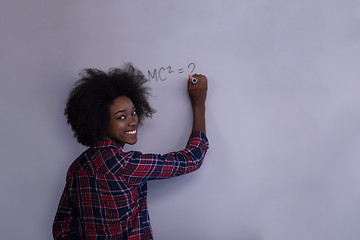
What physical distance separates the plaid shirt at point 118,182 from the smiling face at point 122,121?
43 mm

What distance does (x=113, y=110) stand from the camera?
1122 mm

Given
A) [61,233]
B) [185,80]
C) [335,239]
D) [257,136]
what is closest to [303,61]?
[257,136]

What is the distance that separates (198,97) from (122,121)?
0.87 feet

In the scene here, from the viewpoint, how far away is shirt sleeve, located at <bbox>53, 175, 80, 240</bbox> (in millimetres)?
1195

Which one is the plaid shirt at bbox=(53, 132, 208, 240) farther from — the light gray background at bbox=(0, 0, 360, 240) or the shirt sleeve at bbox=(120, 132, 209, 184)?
the light gray background at bbox=(0, 0, 360, 240)

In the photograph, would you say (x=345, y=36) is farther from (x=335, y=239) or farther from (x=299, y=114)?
(x=335, y=239)

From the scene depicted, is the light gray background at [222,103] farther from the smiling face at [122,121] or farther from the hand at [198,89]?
the smiling face at [122,121]

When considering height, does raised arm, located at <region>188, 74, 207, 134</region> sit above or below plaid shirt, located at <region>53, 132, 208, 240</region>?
above

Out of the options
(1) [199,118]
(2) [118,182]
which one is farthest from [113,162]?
(1) [199,118]

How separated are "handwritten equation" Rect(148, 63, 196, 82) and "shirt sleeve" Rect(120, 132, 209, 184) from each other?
0.89 ft

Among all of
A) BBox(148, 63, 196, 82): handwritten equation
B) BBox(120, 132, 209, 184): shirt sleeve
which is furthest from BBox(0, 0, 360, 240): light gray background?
BBox(120, 132, 209, 184): shirt sleeve

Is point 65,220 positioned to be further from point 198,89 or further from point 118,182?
point 198,89

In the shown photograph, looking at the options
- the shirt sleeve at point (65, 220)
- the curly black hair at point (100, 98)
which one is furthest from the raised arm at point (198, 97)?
the shirt sleeve at point (65, 220)

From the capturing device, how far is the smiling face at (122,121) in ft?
3.67
